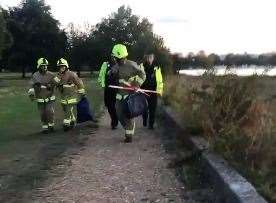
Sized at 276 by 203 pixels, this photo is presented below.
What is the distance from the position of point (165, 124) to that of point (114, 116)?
1.44 metres

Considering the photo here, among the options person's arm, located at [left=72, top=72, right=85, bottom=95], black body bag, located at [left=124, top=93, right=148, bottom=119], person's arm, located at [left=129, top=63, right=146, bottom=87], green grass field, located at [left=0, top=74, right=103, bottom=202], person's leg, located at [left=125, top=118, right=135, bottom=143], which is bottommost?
green grass field, located at [left=0, top=74, right=103, bottom=202]

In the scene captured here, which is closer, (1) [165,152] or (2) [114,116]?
(1) [165,152]

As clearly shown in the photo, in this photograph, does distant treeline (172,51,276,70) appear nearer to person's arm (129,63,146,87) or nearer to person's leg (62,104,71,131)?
person's arm (129,63,146,87)

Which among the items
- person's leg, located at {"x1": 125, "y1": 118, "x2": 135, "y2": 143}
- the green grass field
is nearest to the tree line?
the green grass field

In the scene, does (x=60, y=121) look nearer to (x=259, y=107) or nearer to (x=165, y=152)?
(x=165, y=152)

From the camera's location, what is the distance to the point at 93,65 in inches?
3497

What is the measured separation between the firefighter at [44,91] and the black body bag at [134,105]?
9.51ft

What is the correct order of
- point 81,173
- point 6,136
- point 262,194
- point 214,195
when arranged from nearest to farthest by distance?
point 262,194 < point 214,195 < point 81,173 < point 6,136

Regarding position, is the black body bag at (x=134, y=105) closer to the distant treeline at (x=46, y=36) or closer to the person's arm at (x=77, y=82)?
the person's arm at (x=77, y=82)

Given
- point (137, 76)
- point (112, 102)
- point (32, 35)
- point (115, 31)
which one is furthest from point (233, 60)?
point (115, 31)

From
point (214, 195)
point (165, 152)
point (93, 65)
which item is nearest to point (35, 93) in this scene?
point (165, 152)

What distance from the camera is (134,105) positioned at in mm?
13516

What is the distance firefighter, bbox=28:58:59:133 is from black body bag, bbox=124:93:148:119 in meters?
2.90

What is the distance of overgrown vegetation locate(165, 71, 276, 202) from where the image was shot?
8.27m
